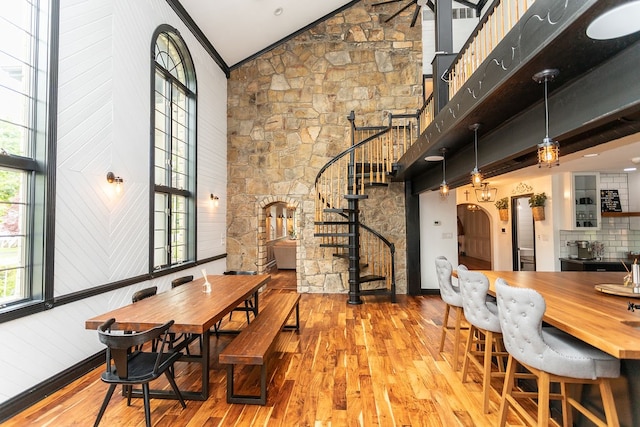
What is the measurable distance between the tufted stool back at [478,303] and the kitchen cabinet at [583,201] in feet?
13.9

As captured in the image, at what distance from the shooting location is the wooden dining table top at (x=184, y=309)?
2.39 m

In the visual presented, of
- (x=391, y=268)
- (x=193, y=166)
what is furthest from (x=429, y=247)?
(x=193, y=166)

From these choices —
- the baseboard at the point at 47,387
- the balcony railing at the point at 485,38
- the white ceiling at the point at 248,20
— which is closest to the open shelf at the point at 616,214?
A: the balcony railing at the point at 485,38

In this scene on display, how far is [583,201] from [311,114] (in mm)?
5387

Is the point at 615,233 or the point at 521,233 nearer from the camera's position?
the point at 615,233

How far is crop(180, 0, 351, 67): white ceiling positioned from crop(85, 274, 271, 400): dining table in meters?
4.65

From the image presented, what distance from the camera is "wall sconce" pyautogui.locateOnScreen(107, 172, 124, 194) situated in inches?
142

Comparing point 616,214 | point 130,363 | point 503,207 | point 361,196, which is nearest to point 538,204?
point 616,214

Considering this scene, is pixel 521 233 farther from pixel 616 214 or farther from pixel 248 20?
pixel 248 20

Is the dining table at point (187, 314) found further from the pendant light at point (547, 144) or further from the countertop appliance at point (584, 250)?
the countertop appliance at point (584, 250)

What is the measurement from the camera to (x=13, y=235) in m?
2.73

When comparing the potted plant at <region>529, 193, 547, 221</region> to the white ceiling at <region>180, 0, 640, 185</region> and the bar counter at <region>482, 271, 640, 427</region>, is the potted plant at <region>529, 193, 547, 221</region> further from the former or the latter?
the bar counter at <region>482, 271, 640, 427</region>

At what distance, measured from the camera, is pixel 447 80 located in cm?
370

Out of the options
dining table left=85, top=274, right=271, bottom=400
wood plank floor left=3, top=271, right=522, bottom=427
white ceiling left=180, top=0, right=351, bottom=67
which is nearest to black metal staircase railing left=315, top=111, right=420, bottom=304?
wood plank floor left=3, top=271, right=522, bottom=427
